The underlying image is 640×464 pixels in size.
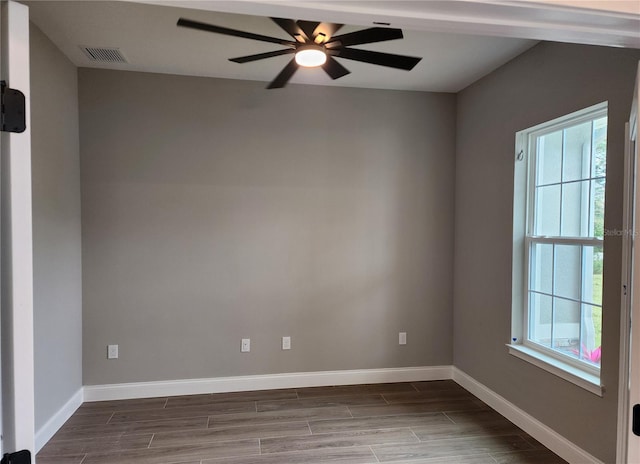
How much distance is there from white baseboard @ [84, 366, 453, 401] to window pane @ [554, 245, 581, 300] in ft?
5.14

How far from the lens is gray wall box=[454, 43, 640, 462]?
218cm

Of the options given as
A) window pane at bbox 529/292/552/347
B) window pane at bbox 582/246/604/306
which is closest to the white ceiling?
window pane at bbox 582/246/604/306

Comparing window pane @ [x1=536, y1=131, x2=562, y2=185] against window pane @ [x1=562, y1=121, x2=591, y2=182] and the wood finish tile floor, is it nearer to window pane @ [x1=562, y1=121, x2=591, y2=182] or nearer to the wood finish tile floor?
window pane @ [x1=562, y1=121, x2=591, y2=182]

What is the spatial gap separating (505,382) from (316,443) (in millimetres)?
1541

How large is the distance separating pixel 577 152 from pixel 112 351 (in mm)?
3816

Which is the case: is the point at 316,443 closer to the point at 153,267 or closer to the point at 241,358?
the point at 241,358

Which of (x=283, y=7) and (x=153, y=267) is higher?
(x=283, y=7)

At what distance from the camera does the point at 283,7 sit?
0.91m

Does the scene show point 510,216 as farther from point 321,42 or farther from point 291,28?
point 291,28

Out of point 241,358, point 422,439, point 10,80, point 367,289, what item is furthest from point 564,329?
point 10,80

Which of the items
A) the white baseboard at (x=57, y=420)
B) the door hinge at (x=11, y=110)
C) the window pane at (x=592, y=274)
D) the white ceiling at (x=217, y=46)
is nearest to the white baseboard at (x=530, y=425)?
the window pane at (x=592, y=274)

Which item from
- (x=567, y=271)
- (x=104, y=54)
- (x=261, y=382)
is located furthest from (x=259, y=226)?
(x=567, y=271)

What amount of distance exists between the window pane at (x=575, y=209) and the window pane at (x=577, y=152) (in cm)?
6

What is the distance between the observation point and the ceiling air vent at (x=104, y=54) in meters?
2.89
